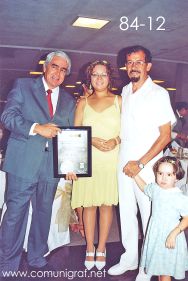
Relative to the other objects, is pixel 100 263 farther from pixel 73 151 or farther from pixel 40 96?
pixel 40 96

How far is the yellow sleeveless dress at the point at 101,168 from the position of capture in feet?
7.36

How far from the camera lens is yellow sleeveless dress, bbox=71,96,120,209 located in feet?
7.36

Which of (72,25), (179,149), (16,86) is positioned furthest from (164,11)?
(16,86)

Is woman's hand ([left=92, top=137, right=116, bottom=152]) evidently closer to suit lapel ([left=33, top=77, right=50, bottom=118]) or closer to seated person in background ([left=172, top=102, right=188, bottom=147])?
suit lapel ([left=33, top=77, right=50, bottom=118])

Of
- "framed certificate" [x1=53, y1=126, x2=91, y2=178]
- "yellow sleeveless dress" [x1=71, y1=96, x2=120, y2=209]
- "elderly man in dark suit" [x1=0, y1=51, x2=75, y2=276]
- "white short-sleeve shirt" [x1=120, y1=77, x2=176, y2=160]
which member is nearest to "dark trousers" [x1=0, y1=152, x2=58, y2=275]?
"elderly man in dark suit" [x1=0, y1=51, x2=75, y2=276]

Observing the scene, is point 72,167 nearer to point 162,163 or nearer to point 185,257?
point 162,163

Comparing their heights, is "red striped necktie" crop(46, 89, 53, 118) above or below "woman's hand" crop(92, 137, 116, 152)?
above

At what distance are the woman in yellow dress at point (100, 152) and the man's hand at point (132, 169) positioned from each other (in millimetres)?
190

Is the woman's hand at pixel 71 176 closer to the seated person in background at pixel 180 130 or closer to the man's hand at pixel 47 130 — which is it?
the man's hand at pixel 47 130

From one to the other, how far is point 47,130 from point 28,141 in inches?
7.7

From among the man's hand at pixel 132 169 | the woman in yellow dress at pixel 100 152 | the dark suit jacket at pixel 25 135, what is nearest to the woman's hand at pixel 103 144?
the woman in yellow dress at pixel 100 152

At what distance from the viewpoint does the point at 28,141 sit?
218cm

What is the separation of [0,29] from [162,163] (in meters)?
3.21

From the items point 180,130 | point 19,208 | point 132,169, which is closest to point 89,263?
point 19,208
